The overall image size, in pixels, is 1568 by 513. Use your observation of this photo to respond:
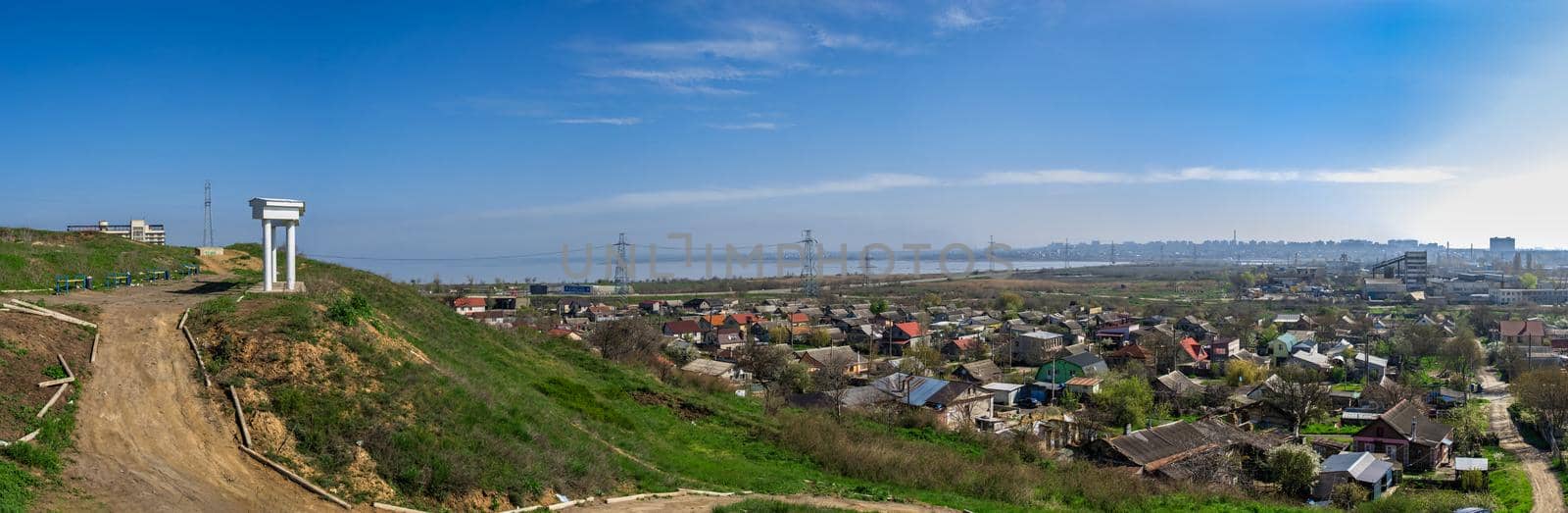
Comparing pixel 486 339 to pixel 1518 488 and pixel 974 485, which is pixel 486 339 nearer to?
pixel 974 485

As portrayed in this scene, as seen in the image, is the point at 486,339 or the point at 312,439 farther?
the point at 486,339

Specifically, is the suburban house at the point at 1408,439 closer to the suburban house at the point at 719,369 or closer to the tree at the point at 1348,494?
the tree at the point at 1348,494

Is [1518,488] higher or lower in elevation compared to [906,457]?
lower

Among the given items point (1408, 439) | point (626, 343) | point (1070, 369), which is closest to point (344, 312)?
point (626, 343)

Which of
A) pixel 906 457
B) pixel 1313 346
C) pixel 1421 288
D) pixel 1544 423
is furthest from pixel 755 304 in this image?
pixel 1421 288

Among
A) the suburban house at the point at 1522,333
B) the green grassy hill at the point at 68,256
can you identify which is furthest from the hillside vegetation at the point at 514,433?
the suburban house at the point at 1522,333

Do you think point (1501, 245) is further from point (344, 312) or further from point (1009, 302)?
point (344, 312)

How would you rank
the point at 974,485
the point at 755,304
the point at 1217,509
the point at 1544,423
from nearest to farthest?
the point at 974,485 < the point at 1217,509 < the point at 1544,423 < the point at 755,304
